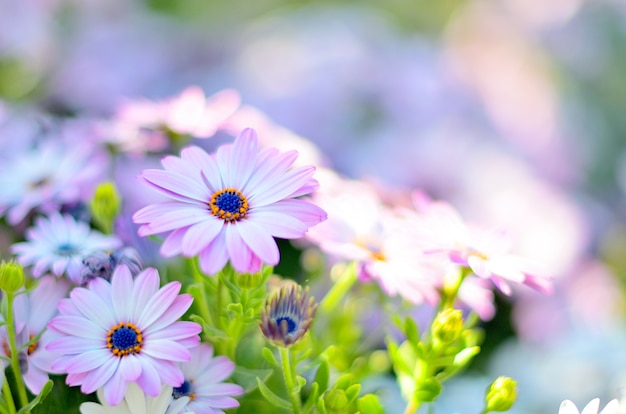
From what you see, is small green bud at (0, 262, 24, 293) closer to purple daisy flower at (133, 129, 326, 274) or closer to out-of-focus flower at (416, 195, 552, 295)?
purple daisy flower at (133, 129, 326, 274)

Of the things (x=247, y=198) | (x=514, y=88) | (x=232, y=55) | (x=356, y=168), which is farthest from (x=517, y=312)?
(x=232, y=55)

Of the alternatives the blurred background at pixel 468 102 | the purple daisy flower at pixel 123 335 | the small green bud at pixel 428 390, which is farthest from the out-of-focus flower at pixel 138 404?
the blurred background at pixel 468 102

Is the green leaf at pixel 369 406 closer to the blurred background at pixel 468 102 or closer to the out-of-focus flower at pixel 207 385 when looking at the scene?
the out-of-focus flower at pixel 207 385

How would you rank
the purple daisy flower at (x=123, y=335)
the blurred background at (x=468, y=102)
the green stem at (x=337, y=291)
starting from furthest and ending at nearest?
the blurred background at (x=468, y=102) → the green stem at (x=337, y=291) → the purple daisy flower at (x=123, y=335)

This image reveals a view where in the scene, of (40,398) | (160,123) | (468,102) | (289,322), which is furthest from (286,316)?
(468,102)

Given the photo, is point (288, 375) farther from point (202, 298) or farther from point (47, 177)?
point (47, 177)

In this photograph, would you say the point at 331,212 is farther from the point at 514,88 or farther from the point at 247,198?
the point at 514,88
